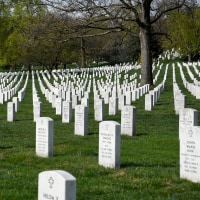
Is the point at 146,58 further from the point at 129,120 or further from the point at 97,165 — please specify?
the point at 97,165

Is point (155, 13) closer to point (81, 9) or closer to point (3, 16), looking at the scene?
point (81, 9)

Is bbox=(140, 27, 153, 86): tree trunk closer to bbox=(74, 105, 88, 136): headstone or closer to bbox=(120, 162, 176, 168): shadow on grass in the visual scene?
bbox=(74, 105, 88, 136): headstone

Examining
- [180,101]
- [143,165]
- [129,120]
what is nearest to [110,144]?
[143,165]

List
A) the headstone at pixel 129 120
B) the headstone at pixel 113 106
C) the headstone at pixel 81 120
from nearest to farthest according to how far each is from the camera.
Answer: the headstone at pixel 129 120
the headstone at pixel 81 120
the headstone at pixel 113 106

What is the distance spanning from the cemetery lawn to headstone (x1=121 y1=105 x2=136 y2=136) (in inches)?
8.9

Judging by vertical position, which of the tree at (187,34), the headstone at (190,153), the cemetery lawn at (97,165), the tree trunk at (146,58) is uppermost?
the tree at (187,34)

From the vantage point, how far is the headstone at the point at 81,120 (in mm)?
14531

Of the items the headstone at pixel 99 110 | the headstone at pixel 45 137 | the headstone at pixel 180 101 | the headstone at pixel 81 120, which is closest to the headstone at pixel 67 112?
the headstone at pixel 99 110

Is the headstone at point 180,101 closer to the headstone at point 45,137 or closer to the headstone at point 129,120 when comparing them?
the headstone at point 129,120

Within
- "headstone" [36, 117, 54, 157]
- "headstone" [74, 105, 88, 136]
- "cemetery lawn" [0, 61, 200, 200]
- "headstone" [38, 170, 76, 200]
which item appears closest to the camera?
"headstone" [38, 170, 76, 200]

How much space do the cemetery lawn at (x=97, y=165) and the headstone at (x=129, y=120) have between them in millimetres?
227

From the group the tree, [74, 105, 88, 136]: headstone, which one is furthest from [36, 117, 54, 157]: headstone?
the tree

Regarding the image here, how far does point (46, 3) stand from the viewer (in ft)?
103

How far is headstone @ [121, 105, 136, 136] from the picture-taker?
14.2m
